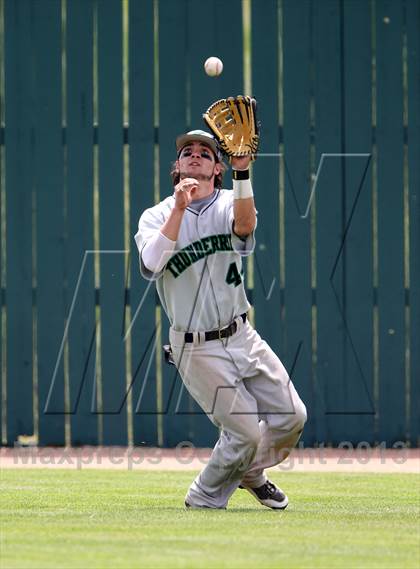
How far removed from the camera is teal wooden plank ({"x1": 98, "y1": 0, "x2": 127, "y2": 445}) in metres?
10.8

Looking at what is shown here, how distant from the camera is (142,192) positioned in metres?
10.8

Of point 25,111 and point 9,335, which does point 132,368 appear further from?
point 25,111

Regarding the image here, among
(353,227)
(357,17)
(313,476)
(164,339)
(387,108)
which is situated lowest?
(313,476)

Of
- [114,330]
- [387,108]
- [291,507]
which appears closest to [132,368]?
[114,330]

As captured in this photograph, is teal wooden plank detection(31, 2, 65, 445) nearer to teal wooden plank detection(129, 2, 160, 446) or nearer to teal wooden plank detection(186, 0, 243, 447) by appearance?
teal wooden plank detection(129, 2, 160, 446)

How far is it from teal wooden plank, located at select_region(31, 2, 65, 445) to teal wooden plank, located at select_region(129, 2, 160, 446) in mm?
562

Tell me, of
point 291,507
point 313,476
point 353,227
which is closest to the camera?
point 291,507

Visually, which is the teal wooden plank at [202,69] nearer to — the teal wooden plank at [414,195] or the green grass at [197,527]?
the teal wooden plank at [414,195]

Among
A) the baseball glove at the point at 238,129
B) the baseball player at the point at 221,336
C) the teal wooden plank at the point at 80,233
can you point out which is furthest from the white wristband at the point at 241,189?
the teal wooden plank at the point at 80,233

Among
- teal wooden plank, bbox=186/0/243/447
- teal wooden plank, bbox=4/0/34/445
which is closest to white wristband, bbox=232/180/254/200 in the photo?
teal wooden plank, bbox=186/0/243/447

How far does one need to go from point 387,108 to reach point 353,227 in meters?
0.94

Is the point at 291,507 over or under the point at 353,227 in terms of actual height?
under

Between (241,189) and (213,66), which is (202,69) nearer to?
(213,66)

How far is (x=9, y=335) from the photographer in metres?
10.9
